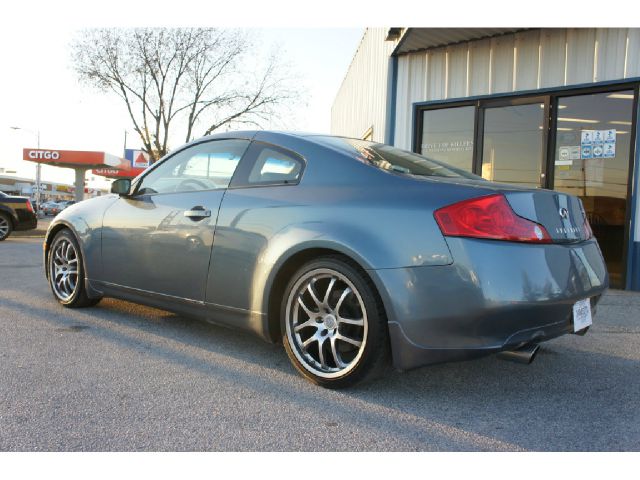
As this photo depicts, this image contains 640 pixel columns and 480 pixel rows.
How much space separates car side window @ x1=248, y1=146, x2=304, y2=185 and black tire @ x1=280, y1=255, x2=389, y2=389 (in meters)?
0.57

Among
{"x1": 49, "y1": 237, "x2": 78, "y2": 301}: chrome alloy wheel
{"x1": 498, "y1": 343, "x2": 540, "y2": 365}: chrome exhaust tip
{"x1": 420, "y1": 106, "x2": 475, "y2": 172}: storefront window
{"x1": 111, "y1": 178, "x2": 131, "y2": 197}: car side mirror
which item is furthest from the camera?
{"x1": 420, "y1": 106, "x2": 475, "y2": 172}: storefront window

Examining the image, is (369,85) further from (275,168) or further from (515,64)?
(275,168)

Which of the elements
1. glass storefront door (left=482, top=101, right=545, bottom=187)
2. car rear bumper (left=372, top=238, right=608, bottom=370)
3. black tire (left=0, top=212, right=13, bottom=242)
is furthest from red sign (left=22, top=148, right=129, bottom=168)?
car rear bumper (left=372, top=238, right=608, bottom=370)

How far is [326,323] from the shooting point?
2986 millimetres

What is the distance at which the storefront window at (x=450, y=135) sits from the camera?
8438mm

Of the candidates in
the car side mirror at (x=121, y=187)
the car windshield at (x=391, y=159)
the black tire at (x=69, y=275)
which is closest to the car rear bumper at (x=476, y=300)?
the car windshield at (x=391, y=159)

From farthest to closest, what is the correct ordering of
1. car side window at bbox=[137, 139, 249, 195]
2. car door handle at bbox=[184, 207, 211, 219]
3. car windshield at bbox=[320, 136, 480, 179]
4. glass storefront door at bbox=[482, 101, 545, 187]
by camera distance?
glass storefront door at bbox=[482, 101, 545, 187]
car side window at bbox=[137, 139, 249, 195]
car door handle at bbox=[184, 207, 211, 219]
car windshield at bbox=[320, 136, 480, 179]

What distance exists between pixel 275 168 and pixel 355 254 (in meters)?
0.90

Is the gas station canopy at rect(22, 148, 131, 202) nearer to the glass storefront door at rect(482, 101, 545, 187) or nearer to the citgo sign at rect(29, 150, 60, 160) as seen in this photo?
the citgo sign at rect(29, 150, 60, 160)

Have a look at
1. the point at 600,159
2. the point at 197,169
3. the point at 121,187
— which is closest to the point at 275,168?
the point at 197,169

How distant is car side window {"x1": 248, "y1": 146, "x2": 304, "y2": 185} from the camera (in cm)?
327

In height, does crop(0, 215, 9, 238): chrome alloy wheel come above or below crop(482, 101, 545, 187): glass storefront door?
below

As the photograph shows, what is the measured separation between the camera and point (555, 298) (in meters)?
2.63

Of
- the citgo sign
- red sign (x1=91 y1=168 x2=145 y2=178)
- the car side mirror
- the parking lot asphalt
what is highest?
the citgo sign
